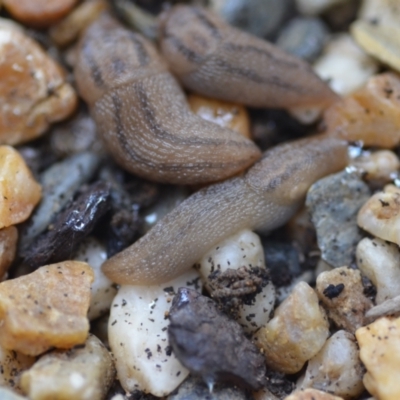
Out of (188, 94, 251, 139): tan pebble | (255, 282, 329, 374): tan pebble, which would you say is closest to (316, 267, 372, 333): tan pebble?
(255, 282, 329, 374): tan pebble

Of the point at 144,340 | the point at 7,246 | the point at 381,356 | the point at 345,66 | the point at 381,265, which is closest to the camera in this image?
the point at 381,356

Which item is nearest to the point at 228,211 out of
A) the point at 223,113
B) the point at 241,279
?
the point at 241,279

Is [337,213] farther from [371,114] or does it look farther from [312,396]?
[312,396]

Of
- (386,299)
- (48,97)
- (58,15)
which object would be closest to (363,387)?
(386,299)

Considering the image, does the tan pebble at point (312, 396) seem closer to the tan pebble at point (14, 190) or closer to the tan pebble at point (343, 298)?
the tan pebble at point (343, 298)

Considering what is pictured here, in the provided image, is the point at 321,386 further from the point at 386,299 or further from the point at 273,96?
the point at 273,96

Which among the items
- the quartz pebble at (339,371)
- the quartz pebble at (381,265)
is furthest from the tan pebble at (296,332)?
the quartz pebble at (381,265)

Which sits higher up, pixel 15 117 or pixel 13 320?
pixel 15 117
